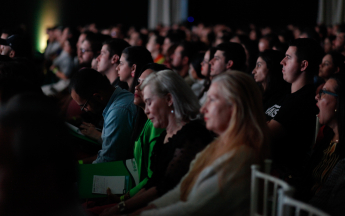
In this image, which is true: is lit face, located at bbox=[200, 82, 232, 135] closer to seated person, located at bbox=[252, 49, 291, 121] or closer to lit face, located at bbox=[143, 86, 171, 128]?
lit face, located at bbox=[143, 86, 171, 128]

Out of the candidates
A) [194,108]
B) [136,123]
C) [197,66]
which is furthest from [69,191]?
[197,66]

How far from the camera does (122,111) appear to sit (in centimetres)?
259

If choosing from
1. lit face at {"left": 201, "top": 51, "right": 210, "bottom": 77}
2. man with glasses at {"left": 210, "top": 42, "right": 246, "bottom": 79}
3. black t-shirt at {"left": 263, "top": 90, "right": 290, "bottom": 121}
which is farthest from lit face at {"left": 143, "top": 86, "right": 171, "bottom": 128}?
lit face at {"left": 201, "top": 51, "right": 210, "bottom": 77}

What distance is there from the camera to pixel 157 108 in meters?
1.94

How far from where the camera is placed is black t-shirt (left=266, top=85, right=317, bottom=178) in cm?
238

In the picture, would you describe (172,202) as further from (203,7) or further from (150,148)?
(203,7)

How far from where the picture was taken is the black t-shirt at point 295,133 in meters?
2.38

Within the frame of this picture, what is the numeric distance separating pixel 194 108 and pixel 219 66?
1932mm

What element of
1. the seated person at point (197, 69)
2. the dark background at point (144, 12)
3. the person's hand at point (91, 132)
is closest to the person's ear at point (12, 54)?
the person's hand at point (91, 132)

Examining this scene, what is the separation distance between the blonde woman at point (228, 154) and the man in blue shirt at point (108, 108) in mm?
1068

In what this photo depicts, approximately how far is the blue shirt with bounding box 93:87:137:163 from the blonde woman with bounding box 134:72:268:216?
3.48 feet

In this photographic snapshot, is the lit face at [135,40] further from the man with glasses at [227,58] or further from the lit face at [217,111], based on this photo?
the lit face at [217,111]

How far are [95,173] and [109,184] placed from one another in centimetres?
11

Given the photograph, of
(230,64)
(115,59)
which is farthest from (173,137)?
(230,64)
